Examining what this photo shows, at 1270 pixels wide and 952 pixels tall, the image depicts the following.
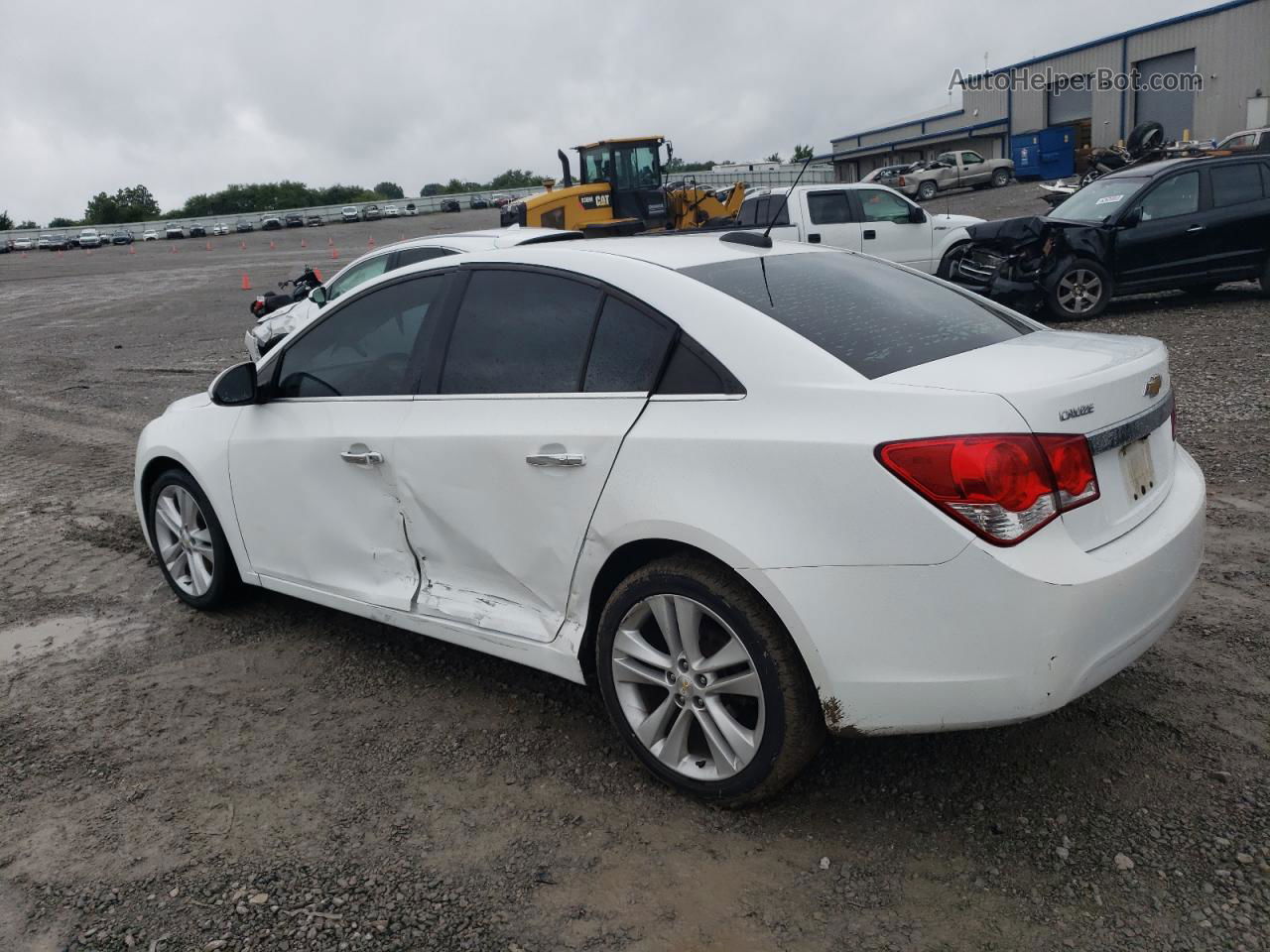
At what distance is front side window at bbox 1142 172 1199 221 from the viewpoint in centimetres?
1153

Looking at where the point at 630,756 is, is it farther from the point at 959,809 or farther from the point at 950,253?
the point at 950,253

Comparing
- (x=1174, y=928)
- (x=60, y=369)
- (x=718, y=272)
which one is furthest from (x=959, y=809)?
(x=60, y=369)

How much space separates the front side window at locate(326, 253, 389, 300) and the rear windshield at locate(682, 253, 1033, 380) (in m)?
6.64

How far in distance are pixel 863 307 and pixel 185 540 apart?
11.0 feet

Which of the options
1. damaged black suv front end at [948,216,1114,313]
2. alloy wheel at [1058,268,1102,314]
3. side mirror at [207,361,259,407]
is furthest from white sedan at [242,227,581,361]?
alloy wheel at [1058,268,1102,314]

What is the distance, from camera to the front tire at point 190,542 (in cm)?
475

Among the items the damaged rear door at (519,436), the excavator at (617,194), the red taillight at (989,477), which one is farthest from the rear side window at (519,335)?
the excavator at (617,194)

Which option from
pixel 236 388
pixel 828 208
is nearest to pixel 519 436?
pixel 236 388

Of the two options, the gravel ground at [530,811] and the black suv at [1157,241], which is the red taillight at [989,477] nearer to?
the gravel ground at [530,811]

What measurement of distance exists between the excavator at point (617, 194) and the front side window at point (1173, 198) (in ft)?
31.0

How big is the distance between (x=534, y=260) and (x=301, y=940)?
2.19m

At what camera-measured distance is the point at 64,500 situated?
7188 millimetres

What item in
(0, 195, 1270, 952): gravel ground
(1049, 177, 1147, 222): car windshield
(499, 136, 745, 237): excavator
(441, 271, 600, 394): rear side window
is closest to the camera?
(0, 195, 1270, 952): gravel ground

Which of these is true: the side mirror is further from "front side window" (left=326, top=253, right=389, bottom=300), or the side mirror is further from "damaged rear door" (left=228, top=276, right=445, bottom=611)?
"front side window" (left=326, top=253, right=389, bottom=300)
